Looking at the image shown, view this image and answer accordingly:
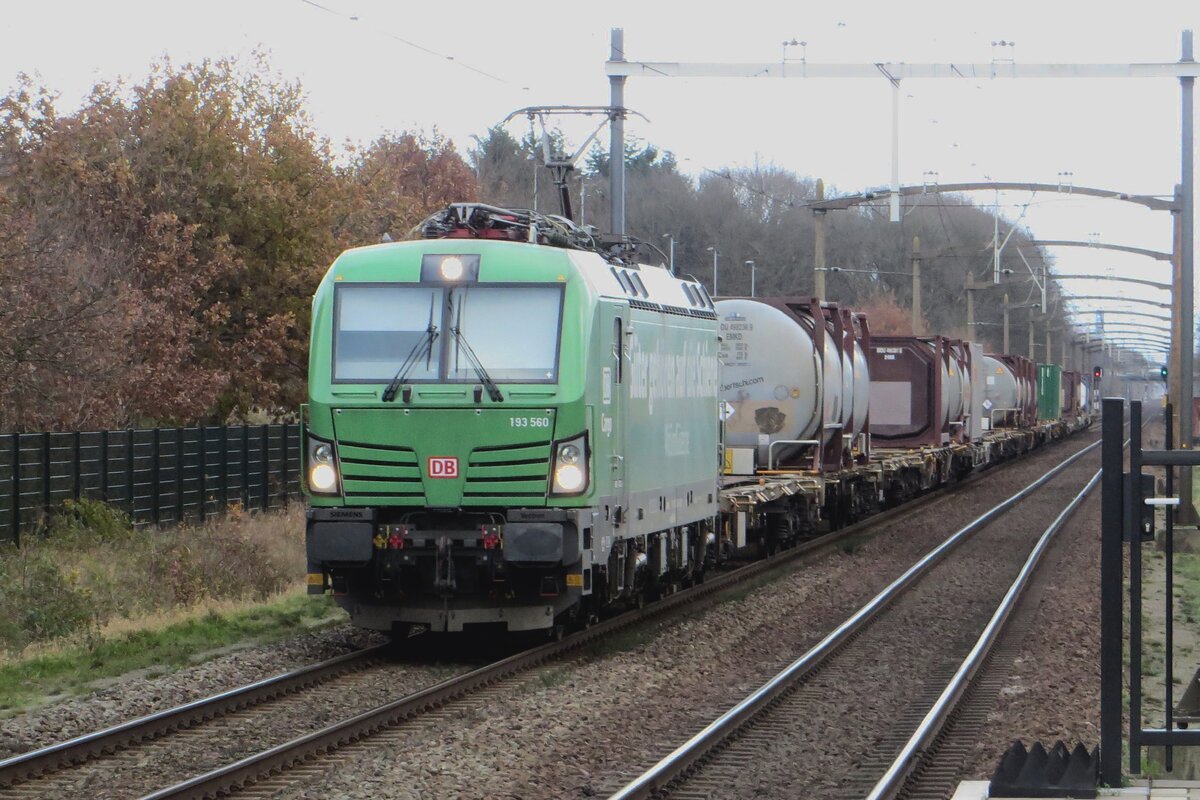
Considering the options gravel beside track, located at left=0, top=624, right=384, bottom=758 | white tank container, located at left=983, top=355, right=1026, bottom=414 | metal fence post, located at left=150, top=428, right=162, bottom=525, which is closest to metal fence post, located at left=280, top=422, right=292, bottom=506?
metal fence post, located at left=150, top=428, right=162, bottom=525

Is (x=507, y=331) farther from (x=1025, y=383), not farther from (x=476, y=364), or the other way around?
(x=1025, y=383)

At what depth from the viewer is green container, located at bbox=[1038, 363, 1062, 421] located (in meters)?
63.9

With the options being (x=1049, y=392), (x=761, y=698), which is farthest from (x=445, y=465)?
(x=1049, y=392)

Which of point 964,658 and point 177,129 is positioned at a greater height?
point 177,129

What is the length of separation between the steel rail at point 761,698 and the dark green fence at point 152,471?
35.6 ft

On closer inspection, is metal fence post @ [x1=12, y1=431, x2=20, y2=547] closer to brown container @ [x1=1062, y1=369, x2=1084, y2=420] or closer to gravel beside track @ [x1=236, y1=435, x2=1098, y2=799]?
gravel beside track @ [x1=236, y1=435, x2=1098, y2=799]

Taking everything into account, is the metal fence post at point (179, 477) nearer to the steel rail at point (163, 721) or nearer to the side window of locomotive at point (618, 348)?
the steel rail at point (163, 721)

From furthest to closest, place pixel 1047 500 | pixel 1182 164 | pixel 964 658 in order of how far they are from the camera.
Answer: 1. pixel 1047 500
2. pixel 1182 164
3. pixel 964 658

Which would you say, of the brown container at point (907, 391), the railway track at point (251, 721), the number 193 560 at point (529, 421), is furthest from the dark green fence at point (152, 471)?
the brown container at point (907, 391)

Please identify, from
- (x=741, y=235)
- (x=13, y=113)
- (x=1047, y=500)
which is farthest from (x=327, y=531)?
(x=741, y=235)

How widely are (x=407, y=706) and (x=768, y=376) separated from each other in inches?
513

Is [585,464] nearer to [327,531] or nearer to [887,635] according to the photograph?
[327,531]

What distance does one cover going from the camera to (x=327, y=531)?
41.6ft

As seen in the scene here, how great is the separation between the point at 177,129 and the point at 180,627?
1666 cm
